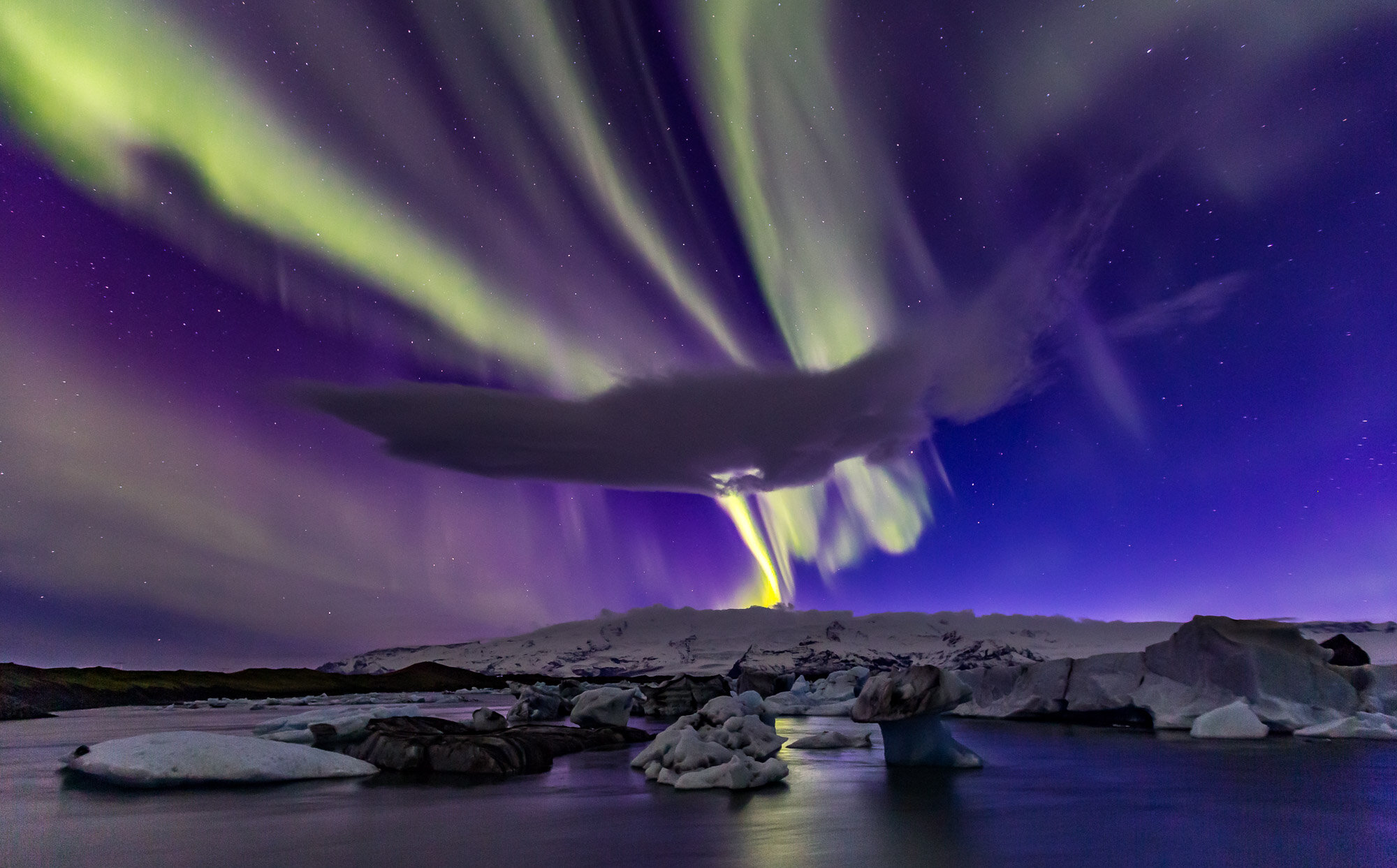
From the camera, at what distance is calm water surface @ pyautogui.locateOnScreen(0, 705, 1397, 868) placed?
673 cm

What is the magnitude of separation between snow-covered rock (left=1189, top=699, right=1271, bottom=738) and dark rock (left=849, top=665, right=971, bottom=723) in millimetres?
10720

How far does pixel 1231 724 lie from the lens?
19.0 metres

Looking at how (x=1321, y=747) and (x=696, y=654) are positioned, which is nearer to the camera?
(x=1321, y=747)

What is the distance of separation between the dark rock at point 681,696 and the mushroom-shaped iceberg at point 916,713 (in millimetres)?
21879

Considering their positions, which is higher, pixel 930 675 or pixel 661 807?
pixel 930 675

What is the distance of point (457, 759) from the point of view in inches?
533

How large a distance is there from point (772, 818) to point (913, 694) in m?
5.13

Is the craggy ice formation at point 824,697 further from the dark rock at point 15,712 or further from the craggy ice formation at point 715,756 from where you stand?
the dark rock at point 15,712

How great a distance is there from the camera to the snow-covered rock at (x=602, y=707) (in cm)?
2459

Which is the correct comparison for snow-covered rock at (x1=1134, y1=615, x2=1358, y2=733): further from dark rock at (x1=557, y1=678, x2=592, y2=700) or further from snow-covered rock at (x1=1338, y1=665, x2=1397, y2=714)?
dark rock at (x1=557, y1=678, x2=592, y2=700)

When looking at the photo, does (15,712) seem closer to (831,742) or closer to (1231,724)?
(831,742)

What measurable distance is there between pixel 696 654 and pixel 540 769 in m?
134

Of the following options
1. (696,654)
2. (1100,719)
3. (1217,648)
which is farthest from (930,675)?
(696,654)

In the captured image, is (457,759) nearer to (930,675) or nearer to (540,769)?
(540,769)
